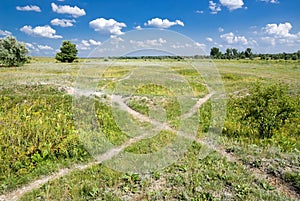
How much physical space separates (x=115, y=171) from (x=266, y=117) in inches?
278

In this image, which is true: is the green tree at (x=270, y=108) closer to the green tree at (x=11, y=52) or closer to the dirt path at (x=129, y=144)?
the dirt path at (x=129, y=144)

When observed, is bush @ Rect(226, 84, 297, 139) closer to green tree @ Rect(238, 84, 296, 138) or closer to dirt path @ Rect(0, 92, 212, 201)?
green tree @ Rect(238, 84, 296, 138)

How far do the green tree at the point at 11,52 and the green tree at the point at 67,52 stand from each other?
20.5 m

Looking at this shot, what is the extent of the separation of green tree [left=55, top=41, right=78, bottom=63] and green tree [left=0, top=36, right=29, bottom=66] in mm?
20473

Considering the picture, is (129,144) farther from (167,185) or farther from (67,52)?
(67,52)

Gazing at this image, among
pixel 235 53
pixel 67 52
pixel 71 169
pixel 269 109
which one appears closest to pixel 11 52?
pixel 67 52

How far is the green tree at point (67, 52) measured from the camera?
75062 millimetres

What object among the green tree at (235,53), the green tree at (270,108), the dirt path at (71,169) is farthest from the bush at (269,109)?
the green tree at (235,53)

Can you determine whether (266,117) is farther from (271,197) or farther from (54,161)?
(54,161)

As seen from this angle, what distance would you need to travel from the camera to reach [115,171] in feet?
24.2

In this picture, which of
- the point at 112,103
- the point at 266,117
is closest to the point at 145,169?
the point at 266,117

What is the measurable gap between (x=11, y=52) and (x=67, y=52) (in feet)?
82.6

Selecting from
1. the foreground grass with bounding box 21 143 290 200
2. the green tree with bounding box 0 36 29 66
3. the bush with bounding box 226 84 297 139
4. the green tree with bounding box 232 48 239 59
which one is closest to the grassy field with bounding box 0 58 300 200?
the foreground grass with bounding box 21 143 290 200

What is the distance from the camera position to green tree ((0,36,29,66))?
5119cm
